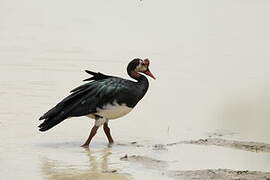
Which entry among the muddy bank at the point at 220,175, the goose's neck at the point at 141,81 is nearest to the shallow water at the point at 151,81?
the muddy bank at the point at 220,175

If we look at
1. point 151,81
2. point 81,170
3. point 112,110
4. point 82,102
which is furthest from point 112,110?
point 151,81

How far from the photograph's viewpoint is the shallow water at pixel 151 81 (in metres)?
9.61

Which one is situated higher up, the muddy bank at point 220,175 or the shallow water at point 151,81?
the shallow water at point 151,81

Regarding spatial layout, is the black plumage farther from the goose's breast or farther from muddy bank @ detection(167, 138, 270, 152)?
muddy bank @ detection(167, 138, 270, 152)

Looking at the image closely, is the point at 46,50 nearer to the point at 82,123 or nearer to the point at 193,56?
the point at 193,56

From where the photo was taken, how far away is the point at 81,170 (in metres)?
9.21

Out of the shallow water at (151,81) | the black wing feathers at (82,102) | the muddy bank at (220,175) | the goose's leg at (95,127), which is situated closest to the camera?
the muddy bank at (220,175)

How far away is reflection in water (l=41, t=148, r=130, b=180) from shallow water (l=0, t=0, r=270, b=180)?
11 mm

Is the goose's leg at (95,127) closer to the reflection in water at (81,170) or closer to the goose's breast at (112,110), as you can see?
the goose's breast at (112,110)

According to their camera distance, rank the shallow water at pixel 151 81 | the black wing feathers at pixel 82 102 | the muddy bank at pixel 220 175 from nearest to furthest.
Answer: the muddy bank at pixel 220 175
the shallow water at pixel 151 81
the black wing feathers at pixel 82 102

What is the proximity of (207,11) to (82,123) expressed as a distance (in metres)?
14.7

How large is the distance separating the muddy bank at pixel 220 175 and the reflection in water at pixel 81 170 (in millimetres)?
630

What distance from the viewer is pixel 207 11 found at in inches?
1033

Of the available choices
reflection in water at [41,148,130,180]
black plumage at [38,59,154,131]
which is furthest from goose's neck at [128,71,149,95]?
reflection in water at [41,148,130,180]
